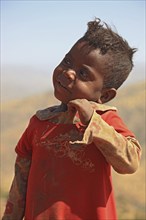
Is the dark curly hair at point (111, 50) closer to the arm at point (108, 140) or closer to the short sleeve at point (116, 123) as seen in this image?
the short sleeve at point (116, 123)

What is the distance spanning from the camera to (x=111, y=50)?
1861 mm

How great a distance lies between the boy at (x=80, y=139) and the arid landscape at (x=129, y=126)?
33.7 feet

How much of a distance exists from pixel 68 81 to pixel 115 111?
225 mm

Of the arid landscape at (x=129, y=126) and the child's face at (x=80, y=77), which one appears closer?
the child's face at (x=80, y=77)

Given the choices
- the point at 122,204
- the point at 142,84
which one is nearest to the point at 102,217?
the point at 122,204

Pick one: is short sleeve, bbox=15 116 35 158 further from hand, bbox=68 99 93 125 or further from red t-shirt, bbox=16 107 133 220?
hand, bbox=68 99 93 125

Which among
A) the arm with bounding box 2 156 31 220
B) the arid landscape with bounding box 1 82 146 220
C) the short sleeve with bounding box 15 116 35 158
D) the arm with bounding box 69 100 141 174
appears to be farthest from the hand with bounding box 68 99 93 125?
the arid landscape with bounding box 1 82 146 220

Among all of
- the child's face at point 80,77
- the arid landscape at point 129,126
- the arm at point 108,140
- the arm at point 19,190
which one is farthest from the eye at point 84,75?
the arid landscape at point 129,126

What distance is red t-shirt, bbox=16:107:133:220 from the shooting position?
1810 millimetres

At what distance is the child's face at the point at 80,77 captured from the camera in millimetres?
1824

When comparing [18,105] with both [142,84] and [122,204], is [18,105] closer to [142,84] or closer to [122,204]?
[142,84]

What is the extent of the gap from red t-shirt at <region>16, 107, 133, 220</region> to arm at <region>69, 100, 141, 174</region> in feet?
0.29

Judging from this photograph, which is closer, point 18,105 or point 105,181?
point 105,181

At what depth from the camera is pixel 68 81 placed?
5.99 ft
